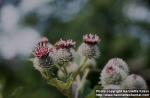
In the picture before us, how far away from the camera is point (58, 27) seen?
13.5 feet

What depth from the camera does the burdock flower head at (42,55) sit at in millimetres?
1604

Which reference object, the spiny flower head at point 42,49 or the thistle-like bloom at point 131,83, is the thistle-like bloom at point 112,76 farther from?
the spiny flower head at point 42,49

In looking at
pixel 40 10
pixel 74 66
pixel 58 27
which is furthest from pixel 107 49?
pixel 74 66

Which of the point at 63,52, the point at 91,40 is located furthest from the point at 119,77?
the point at 91,40

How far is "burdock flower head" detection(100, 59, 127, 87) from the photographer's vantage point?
5.00 feet

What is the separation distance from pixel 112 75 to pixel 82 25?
2.65m

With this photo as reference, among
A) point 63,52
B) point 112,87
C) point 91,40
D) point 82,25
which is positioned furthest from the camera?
point 82,25

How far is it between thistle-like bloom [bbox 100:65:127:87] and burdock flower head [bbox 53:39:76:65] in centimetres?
15

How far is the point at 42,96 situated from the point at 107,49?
6.35 feet

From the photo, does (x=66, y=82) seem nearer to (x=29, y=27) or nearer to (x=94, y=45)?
(x=94, y=45)

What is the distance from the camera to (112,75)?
60.5 inches

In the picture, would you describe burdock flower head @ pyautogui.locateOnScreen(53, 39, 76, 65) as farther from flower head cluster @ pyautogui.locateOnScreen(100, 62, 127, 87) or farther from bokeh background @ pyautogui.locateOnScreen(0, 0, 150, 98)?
bokeh background @ pyautogui.locateOnScreen(0, 0, 150, 98)

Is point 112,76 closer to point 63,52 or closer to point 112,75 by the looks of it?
point 112,75

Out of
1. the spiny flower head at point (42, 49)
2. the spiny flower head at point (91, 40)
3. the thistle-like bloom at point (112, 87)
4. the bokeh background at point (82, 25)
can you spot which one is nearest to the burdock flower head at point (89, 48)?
the spiny flower head at point (91, 40)
